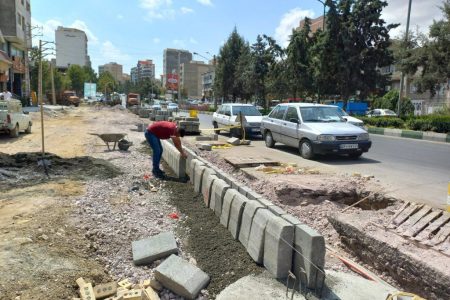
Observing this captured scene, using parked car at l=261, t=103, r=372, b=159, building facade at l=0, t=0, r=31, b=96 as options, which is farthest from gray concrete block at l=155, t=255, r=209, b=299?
building facade at l=0, t=0, r=31, b=96

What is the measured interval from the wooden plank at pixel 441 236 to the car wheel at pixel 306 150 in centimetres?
644

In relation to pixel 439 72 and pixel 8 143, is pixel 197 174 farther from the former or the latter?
pixel 439 72

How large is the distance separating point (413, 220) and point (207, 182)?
9.79 ft

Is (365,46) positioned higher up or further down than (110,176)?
higher up

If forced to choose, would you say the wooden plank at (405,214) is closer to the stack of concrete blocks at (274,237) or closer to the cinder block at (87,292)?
the stack of concrete blocks at (274,237)

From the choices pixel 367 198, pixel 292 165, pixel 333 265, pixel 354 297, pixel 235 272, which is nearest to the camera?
pixel 354 297

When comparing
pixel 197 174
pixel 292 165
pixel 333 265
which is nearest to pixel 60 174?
pixel 197 174

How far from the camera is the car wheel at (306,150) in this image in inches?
434

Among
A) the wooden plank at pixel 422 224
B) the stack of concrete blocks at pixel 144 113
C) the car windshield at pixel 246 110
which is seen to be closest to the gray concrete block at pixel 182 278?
the wooden plank at pixel 422 224

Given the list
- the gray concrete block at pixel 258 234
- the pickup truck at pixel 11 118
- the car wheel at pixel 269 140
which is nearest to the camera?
the gray concrete block at pixel 258 234

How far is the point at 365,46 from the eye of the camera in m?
27.5

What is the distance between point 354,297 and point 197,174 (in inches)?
156

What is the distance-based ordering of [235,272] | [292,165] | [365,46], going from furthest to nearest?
[365,46], [292,165], [235,272]

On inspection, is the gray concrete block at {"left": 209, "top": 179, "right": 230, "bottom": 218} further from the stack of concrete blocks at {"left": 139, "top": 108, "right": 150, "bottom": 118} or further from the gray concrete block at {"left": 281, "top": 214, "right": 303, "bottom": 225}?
the stack of concrete blocks at {"left": 139, "top": 108, "right": 150, "bottom": 118}
